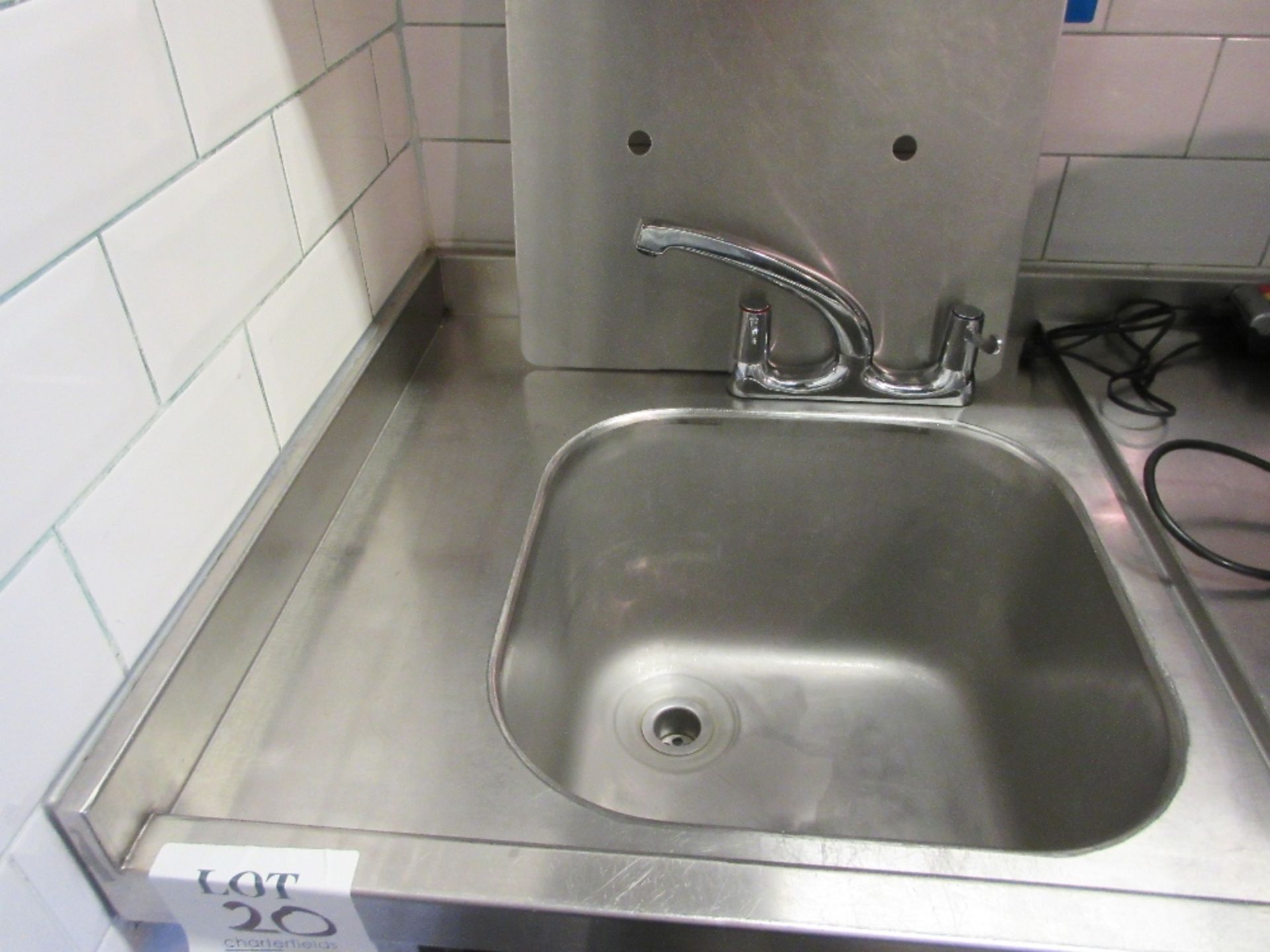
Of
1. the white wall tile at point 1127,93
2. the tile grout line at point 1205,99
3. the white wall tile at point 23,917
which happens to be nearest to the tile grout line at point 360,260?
the white wall tile at point 23,917

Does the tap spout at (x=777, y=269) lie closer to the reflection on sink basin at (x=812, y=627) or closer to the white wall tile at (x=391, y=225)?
the reflection on sink basin at (x=812, y=627)

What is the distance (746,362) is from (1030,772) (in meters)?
0.37

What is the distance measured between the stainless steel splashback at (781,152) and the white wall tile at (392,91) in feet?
0.43

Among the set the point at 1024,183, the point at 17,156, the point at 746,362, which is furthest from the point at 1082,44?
the point at 17,156

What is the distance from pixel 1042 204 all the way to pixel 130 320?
715 mm

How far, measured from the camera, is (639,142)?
0.68 meters

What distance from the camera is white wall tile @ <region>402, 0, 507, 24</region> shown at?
0.74m

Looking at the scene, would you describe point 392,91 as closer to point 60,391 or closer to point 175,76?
point 175,76

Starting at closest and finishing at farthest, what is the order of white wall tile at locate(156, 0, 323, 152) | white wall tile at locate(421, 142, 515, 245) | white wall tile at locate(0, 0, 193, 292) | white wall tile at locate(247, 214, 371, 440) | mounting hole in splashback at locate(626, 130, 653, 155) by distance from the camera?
white wall tile at locate(0, 0, 193, 292)
white wall tile at locate(156, 0, 323, 152)
white wall tile at locate(247, 214, 371, 440)
mounting hole in splashback at locate(626, 130, 653, 155)
white wall tile at locate(421, 142, 515, 245)

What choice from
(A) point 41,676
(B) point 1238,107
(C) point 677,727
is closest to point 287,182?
(A) point 41,676

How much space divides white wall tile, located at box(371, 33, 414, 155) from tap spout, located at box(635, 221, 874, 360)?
24cm

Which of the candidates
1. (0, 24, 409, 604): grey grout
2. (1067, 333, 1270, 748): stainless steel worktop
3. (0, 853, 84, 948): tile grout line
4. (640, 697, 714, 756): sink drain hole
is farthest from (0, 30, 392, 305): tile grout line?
(1067, 333, 1270, 748): stainless steel worktop

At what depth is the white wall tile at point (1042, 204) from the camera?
77 cm

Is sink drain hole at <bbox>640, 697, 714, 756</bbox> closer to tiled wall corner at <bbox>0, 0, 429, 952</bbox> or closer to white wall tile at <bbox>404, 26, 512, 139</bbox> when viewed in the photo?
tiled wall corner at <bbox>0, 0, 429, 952</bbox>
